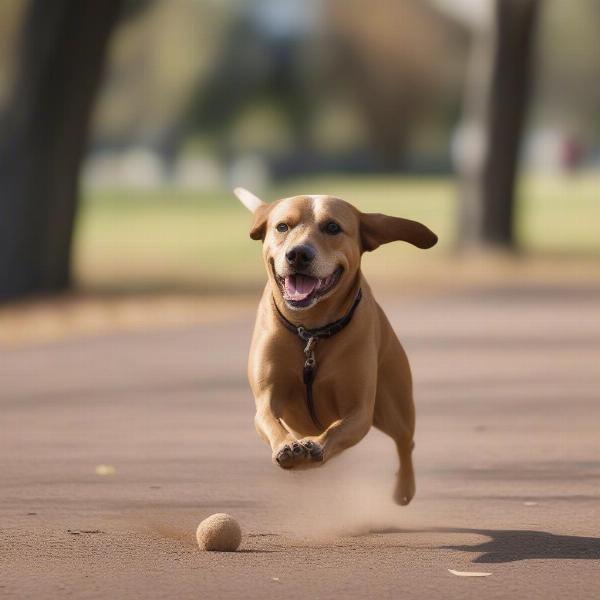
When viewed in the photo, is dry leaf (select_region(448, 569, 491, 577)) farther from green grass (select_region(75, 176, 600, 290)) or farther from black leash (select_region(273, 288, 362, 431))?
green grass (select_region(75, 176, 600, 290))

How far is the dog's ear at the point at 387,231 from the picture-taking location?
780 centimetres

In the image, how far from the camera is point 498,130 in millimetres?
28281

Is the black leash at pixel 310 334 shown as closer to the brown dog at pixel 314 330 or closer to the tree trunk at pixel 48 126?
the brown dog at pixel 314 330

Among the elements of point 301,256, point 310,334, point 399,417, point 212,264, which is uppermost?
point 301,256

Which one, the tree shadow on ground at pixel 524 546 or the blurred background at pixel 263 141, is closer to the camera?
the tree shadow on ground at pixel 524 546

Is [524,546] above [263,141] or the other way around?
above

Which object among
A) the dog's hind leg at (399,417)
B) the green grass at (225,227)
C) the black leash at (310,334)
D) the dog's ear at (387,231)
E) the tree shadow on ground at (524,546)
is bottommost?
the green grass at (225,227)

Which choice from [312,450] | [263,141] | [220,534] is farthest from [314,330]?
[263,141]

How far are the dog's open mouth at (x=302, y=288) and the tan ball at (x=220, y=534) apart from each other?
89 cm

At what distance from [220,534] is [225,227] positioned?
35.7 m

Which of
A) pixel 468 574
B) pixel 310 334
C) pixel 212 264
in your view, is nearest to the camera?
pixel 468 574

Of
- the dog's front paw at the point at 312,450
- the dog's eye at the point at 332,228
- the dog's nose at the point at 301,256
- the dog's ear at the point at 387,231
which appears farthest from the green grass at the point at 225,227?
the dog's front paw at the point at 312,450

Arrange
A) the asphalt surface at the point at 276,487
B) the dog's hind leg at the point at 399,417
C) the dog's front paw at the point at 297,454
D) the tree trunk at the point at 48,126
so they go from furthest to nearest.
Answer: the tree trunk at the point at 48,126, the dog's hind leg at the point at 399,417, the dog's front paw at the point at 297,454, the asphalt surface at the point at 276,487

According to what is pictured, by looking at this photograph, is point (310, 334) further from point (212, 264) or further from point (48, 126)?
point (212, 264)
